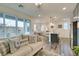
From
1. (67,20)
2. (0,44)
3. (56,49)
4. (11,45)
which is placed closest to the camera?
(0,44)

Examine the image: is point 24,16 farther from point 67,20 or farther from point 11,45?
point 67,20

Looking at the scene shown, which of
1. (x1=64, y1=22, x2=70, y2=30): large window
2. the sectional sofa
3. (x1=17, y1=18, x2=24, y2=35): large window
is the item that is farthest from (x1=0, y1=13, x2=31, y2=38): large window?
(x1=64, y1=22, x2=70, y2=30): large window

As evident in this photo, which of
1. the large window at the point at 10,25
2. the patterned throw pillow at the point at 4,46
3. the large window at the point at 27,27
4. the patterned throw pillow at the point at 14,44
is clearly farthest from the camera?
the large window at the point at 27,27

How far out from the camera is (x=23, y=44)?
10.9 ft

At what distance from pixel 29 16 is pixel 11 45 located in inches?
38.9

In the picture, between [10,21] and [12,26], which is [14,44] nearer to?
[12,26]

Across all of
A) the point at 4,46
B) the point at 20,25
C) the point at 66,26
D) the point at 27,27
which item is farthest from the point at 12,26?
the point at 66,26

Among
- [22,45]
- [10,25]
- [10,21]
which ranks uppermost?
[10,21]

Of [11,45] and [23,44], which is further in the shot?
[23,44]

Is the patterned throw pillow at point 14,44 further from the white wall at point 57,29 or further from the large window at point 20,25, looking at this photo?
the white wall at point 57,29

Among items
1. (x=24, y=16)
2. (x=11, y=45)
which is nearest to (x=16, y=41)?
(x=11, y=45)

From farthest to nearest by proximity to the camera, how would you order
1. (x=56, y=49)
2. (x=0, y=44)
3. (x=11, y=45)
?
1. (x=56, y=49)
2. (x=11, y=45)
3. (x=0, y=44)

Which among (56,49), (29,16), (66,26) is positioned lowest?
(56,49)

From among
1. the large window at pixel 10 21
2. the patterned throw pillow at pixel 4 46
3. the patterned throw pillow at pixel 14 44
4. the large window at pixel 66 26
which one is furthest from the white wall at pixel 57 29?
the patterned throw pillow at pixel 4 46
